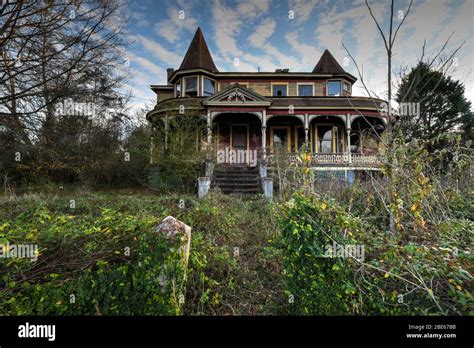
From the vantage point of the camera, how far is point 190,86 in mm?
13211

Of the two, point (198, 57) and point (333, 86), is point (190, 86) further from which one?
point (333, 86)

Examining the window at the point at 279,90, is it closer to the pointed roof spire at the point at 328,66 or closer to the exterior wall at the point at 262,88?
the exterior wall at the point at 262,88

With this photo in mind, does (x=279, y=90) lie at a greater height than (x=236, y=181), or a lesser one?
greater

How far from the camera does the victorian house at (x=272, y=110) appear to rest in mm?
10789

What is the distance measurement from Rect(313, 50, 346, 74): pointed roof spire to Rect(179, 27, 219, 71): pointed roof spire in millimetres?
8695

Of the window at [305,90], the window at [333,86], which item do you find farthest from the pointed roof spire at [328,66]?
the window at [305,90]

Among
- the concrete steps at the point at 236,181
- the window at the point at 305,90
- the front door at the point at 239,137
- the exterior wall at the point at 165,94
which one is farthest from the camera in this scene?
the exterior wall at the point at 165,94

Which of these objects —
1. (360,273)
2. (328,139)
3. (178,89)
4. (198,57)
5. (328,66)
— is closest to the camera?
(360,273)

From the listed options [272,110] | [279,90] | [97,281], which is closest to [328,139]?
[272,110]

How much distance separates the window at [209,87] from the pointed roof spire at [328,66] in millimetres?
8429

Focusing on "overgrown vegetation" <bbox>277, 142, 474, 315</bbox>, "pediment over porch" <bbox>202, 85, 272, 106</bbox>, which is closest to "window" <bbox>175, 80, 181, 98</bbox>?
"pediment over porch" <bbox>202, 85, 272, 106</bbox>

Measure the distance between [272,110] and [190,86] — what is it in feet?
20.4

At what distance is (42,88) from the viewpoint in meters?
5.01
